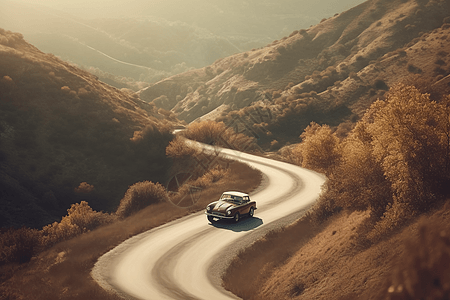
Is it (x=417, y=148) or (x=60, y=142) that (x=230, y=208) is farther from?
(x=60, y=142)

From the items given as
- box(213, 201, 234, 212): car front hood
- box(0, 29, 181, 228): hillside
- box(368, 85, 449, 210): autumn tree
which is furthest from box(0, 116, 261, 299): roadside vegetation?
box(368, 85, 449, 210): autumn tree

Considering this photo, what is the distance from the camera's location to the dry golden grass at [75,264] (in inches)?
568

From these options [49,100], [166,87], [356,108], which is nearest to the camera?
[49,100]

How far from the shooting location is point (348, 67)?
92.1 meters

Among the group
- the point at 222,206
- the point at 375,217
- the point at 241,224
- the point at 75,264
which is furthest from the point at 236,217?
the point at 75,264

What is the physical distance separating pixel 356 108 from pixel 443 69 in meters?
19.4

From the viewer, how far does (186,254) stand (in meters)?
19.2

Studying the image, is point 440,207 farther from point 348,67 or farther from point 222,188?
point 348,67

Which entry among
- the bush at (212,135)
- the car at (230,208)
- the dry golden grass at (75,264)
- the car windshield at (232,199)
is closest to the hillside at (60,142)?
the bush at (212,135)

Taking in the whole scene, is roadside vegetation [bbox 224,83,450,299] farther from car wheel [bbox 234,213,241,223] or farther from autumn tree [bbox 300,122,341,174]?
autumn tree [bbox 300,122,341,174]

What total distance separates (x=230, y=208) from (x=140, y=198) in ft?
40.5

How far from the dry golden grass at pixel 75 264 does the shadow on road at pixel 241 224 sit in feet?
14.2

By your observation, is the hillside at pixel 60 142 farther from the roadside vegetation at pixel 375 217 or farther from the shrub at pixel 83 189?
A: the roadside vegetation at pixel 375 217

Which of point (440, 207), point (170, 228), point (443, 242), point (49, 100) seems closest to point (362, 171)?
point (440, 207)
